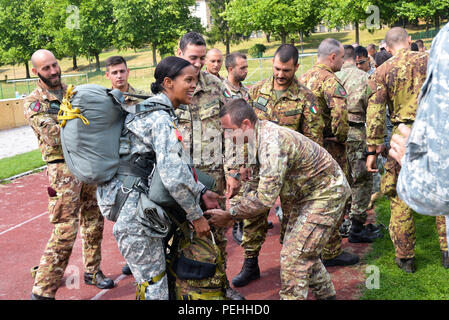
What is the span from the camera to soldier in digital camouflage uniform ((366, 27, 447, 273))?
16.0 ft

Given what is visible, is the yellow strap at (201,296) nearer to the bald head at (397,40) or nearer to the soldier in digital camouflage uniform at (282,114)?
the soldier in digital camouflage uniform at (282,114)

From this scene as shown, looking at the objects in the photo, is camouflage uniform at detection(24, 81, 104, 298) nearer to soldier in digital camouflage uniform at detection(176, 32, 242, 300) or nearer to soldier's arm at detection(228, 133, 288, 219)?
soldier in digital camouflage uniform at detection(176, 32, 242, 300)

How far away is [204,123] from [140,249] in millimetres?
1670

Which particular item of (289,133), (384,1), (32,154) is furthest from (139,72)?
(289,133)

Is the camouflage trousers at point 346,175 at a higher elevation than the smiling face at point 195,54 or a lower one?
lower

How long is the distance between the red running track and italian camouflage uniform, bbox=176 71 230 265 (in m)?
0.93

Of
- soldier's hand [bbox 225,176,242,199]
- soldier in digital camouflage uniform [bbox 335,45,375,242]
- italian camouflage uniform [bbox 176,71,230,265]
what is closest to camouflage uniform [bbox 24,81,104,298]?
italian camouflage uniform [bbox 176,71,230,265]

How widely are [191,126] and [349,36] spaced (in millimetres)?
60152

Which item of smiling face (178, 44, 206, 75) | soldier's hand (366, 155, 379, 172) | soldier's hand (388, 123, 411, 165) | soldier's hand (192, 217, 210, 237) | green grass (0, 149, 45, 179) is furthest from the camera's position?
green grass (0, 149, 45, 179)

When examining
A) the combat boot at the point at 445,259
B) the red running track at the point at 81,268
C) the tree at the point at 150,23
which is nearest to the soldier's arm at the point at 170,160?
the red running track at the point at 81,268

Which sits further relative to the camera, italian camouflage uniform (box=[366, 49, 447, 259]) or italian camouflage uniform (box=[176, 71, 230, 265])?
italian camouflage uniform (box=[366, 49, 447, 259])

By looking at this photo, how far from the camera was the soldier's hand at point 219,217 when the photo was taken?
12.2ft

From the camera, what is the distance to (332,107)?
18.4 feet
